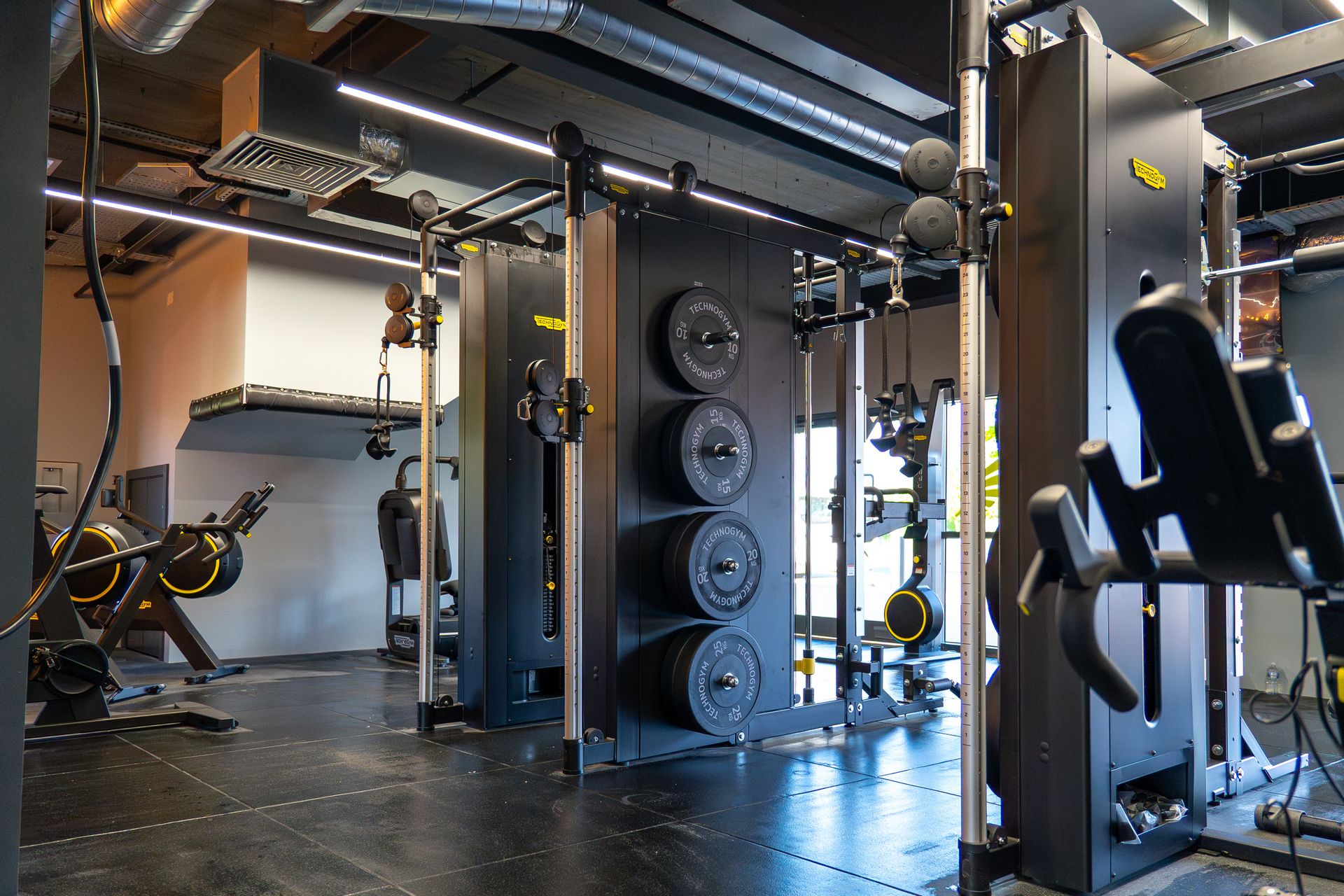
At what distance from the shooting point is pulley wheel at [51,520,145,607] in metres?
6.50

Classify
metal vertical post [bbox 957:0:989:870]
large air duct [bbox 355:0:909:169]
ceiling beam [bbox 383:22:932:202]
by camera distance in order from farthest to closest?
ceiling beam [bbox 383:22:932:202] < large air duct [bbox 355:0:909:169] < metal vertical post [bbox 957:0:989:870]

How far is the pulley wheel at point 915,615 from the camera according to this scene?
20.6ft

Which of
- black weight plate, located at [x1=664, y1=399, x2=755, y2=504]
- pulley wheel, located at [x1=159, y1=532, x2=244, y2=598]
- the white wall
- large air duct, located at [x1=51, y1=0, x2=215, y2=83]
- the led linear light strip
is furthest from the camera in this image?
the white wall

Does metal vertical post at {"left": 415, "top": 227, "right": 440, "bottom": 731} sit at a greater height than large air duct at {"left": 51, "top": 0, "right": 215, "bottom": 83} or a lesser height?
lesser

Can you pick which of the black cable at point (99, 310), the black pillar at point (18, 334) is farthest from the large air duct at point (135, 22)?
the black cable at point (99, 310)

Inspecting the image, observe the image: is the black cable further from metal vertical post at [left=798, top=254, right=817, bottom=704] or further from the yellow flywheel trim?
the yellow flywheel trim

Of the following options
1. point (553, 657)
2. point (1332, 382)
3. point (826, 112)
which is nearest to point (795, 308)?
point (826, 112)

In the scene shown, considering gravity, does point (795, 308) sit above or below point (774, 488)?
above

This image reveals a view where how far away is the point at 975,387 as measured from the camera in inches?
121

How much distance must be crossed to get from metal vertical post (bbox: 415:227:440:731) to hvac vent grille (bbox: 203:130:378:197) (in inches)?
38.3

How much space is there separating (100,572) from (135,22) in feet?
13.4

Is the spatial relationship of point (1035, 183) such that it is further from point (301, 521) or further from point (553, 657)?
point (301, 521)

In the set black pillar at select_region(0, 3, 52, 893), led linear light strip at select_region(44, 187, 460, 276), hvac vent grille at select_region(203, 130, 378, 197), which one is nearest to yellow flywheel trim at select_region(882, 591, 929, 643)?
led linear light strip at select_region(44, 187, 460, 276)

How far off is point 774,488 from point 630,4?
2611 mm
